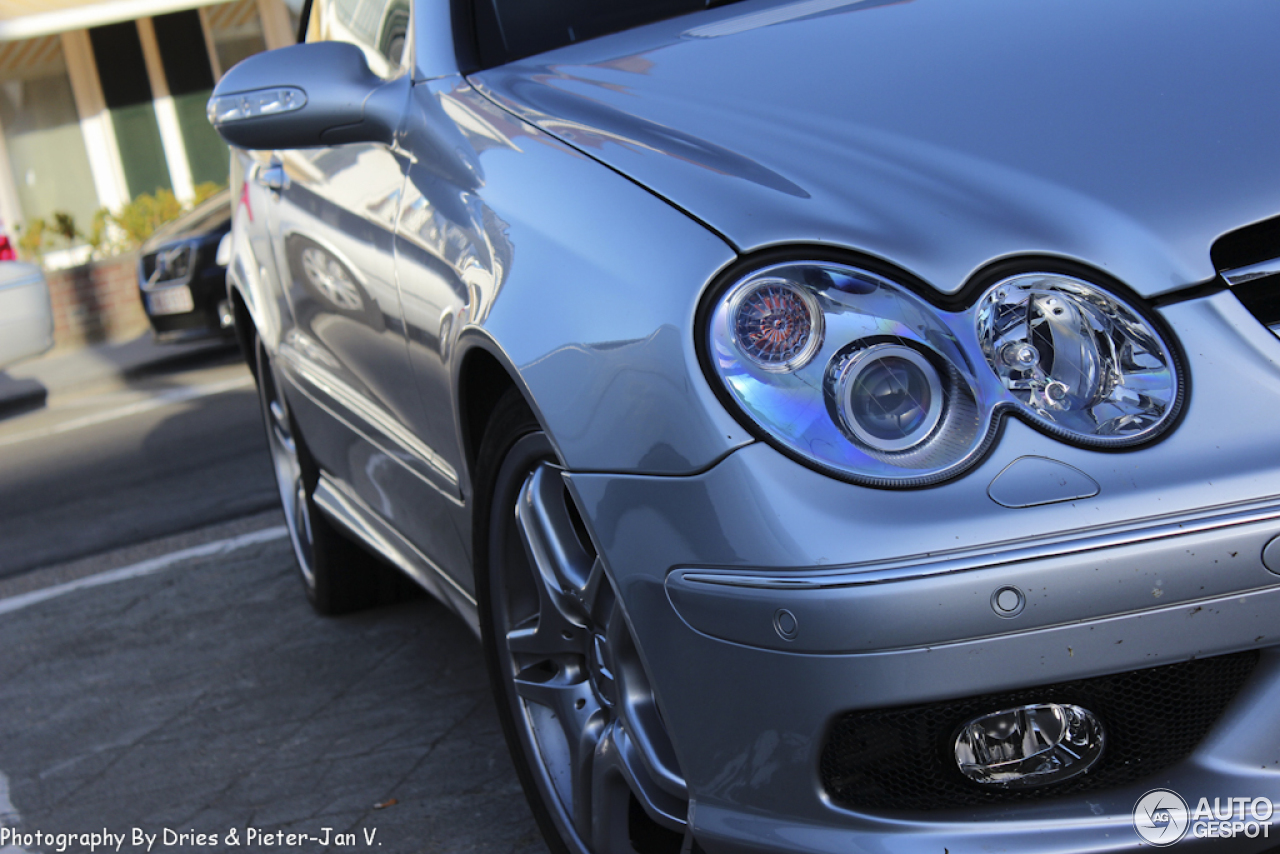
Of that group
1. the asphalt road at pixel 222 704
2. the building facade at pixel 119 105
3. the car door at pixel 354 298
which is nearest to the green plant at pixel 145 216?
the building facade at pixel 119 105

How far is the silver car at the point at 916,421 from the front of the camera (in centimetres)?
143

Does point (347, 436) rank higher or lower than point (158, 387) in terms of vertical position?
higher

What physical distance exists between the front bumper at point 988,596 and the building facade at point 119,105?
18.6 meters

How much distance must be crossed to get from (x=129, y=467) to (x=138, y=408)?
1.90m

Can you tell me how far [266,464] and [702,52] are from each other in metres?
4.56

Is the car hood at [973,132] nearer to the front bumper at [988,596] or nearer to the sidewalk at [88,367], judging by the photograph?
the front bumper at [988,596]

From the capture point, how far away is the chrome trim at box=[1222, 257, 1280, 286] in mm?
1518

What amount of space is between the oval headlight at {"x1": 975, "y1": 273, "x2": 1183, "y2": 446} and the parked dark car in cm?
876

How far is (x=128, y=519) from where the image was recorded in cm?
568

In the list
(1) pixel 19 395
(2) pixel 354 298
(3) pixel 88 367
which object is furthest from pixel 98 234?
(2) pixel 354 298

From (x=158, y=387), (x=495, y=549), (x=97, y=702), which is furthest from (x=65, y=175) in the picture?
(x=495, y=549)

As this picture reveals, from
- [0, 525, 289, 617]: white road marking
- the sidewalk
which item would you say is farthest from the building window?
[0, 525, 289, 617]: white road marking

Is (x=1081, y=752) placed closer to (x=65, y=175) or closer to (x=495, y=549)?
(x=495, y=549)

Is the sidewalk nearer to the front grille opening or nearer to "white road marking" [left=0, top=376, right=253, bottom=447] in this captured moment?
"white road marking" [left=0, top=376, right=253, bottom=447]
